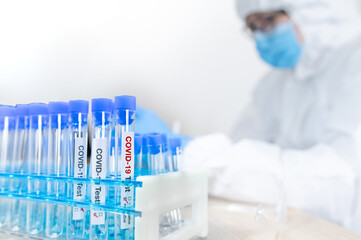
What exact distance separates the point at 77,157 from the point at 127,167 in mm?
121

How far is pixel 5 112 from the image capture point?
716 millimetres

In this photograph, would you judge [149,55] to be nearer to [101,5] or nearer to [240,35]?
[101,5]

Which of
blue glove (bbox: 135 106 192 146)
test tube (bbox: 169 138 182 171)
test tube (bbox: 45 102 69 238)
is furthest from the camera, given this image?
blue glove (bbox: 135 106 192 146)

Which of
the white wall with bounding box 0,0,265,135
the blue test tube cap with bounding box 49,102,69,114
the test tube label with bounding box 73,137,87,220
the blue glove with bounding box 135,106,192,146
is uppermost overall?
the white wall with bounding box 0,0,265,135

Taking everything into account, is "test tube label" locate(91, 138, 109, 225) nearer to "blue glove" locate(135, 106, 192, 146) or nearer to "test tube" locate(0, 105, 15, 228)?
"test tube" locate(0, 105, 15, 228)

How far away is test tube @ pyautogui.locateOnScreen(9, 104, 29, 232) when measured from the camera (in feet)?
2.27

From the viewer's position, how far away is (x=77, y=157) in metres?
0.61

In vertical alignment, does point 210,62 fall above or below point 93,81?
above

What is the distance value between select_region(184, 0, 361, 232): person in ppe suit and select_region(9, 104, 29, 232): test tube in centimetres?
62

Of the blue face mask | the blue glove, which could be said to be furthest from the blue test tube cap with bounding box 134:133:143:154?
the blue face mask

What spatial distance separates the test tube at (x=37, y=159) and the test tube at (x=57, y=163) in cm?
2

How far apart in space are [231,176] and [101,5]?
76 cm

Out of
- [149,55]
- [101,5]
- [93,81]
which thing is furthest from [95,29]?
[149,55]

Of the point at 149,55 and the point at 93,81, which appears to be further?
the point at 149,55
